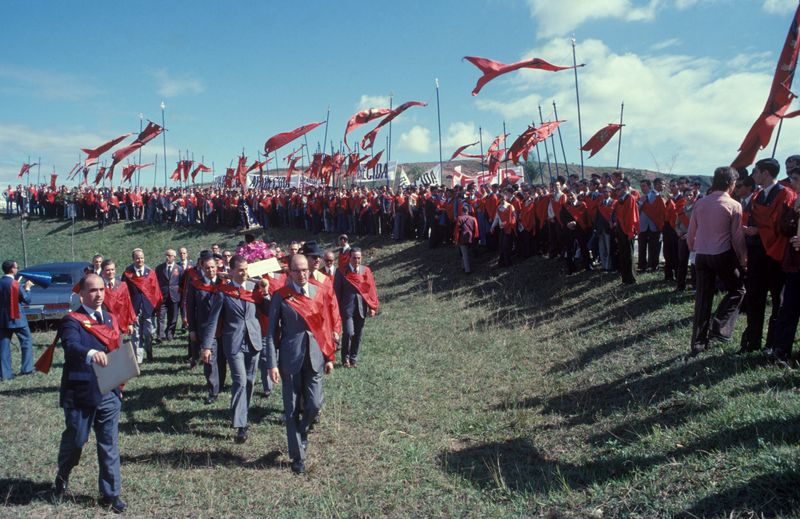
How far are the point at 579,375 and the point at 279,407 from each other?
3957 millimetres

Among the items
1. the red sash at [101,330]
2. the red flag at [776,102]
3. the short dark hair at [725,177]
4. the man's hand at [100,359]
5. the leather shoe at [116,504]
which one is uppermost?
the red flag at [776,102]

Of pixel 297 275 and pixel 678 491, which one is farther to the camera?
pixel 297 275

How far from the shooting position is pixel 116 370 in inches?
197

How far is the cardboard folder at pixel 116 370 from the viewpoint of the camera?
16.3ft

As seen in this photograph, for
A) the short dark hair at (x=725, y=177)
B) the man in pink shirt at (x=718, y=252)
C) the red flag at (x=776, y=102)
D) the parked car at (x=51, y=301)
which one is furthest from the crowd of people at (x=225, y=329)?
the red flag at (x=776, y=102)

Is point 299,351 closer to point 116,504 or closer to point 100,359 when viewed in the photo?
point 100,359

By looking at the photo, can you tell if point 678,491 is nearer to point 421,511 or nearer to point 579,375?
point 421,511

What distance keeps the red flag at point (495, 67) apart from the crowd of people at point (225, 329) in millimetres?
4422

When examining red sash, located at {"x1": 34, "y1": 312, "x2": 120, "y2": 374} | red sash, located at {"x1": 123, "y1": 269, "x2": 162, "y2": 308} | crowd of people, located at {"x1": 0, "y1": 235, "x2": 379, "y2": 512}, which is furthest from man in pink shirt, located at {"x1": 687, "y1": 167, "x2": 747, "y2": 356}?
red sash, located at {"x1": 123, "y1": 269, "x2": 162, "y2": 308}

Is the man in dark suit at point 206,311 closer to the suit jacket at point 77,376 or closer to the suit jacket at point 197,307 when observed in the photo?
the suit jacket at point 197,307

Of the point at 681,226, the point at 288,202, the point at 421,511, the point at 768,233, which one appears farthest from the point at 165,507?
the point at 288,202

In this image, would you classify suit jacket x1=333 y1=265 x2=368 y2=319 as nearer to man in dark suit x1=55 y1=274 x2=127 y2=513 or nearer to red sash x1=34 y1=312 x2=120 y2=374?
red sash x1=34 y1=312 x2=120 y2=374

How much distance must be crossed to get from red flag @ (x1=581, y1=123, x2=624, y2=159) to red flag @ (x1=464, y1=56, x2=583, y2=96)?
4.18 meters

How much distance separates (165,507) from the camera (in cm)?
540
